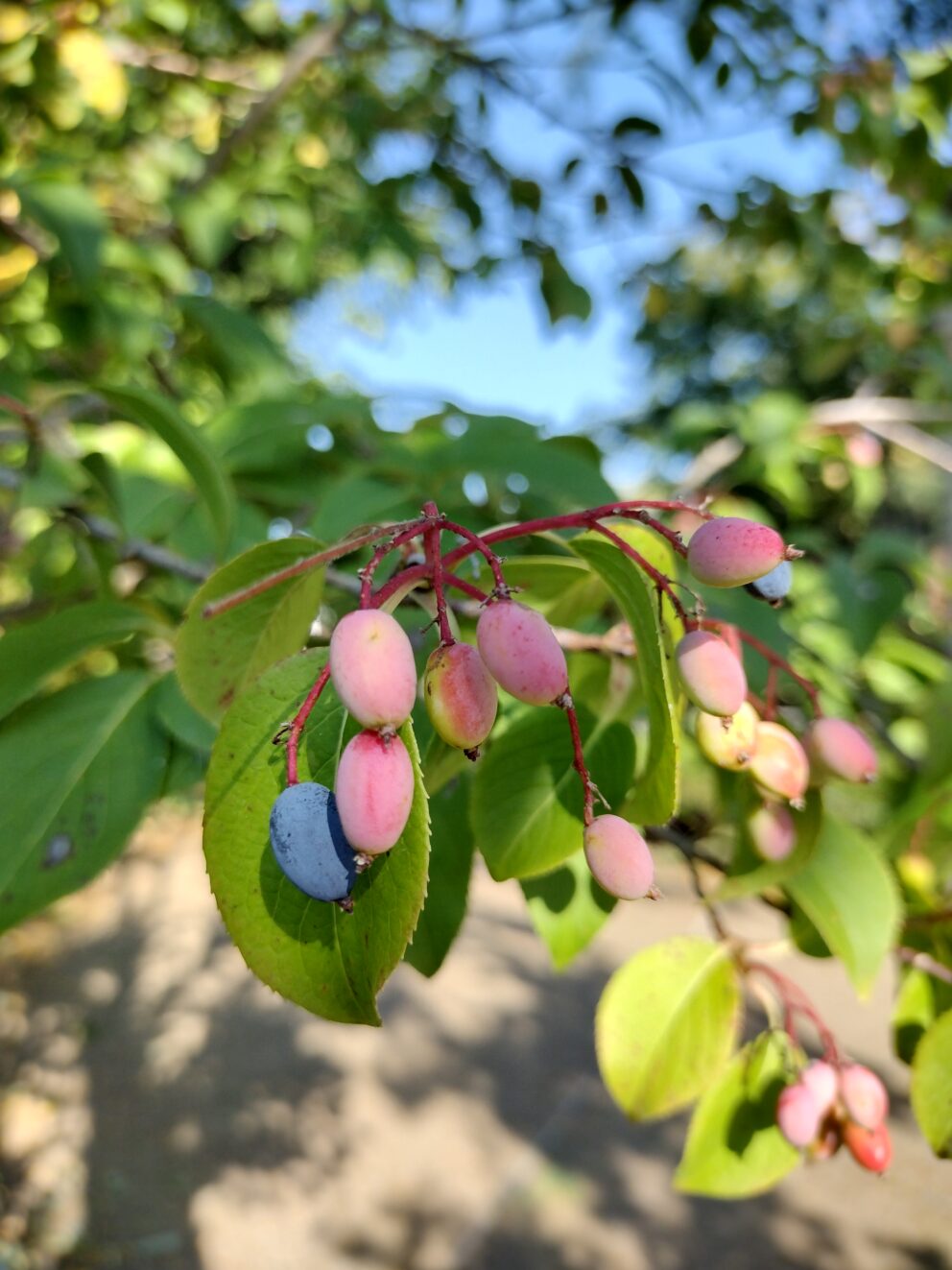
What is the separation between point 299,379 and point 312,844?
1.61 meters

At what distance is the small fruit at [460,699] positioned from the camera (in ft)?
1.05

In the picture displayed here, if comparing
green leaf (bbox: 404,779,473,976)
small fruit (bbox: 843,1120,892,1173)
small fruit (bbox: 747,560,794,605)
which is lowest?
small fruit (bbox: 843,1120,892,1173)

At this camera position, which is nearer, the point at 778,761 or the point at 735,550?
the point at 735,550

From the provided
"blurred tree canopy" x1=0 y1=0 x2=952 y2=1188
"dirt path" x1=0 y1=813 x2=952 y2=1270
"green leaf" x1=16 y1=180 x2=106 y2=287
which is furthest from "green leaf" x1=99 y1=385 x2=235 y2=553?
"dirt path" x1=0 y1=813 x2=952 y2=1270

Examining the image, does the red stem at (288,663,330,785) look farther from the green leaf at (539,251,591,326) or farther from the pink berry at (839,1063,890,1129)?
the green leaf at (539,251,591,326)

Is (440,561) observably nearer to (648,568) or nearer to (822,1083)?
(648,568)

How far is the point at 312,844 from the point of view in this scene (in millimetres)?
303

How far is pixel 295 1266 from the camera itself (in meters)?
2.25

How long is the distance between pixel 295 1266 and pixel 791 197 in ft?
8.53

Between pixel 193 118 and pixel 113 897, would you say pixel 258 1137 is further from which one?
pixel 193 118

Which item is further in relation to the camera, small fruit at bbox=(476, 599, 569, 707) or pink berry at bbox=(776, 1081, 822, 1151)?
pink berry at bbox=(776, 1081, 822, 1151)

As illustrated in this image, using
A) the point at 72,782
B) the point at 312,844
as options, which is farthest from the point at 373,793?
the point at 72,782

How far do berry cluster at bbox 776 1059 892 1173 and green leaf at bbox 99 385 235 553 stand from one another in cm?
54

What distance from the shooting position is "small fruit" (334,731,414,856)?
29cm
